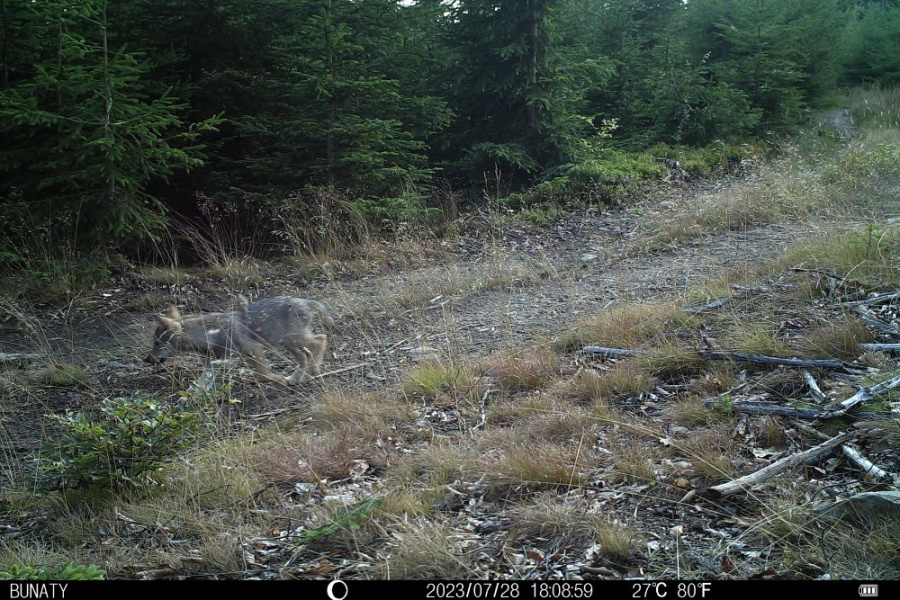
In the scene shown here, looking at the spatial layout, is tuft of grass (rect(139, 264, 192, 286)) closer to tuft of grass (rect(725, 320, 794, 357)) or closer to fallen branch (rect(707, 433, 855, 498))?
tuft of grass (rect(725, 320, 794, 357))

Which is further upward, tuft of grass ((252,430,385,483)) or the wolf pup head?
the wolf pup head

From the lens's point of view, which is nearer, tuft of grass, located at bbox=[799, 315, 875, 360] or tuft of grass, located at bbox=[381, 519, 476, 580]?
tuft of grass, located at bbox=[381, 519, 476, 580]

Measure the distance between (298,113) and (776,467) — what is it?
9.84 metres

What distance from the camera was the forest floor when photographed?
3334 mm

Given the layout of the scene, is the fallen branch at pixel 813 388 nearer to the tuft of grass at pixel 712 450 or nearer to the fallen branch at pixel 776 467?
the fallen branch at pixel 776 467

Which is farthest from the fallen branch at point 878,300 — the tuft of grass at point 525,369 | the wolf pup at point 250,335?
the wolf pup at point 250,335

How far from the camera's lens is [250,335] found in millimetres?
6270

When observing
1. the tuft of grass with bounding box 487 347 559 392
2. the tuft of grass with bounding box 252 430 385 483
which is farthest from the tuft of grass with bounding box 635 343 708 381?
the tuft of grass with bounding box 252 430 385 483

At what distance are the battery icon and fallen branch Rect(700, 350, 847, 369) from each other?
2151 mm

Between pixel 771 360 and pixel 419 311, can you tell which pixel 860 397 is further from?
pixel 419 311

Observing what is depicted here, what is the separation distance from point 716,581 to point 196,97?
436 inches

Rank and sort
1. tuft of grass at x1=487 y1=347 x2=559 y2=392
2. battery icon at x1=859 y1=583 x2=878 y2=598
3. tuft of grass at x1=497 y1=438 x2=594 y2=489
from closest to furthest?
Result: battery icon at x1=859 y1=583 x2=878 y2=598 → tuft of grass at x1=497 y1=438 x2=594 y2=489 → tuft of grass at x1=487 y1=347 x2=559 y2=392

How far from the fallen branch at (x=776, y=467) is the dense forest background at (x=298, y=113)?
7.70 m

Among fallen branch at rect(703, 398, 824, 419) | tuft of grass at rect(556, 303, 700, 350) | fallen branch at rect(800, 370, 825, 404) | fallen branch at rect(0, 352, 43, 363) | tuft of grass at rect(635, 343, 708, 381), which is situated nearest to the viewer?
fallen branch at rect(703, 398, 824, 419)
